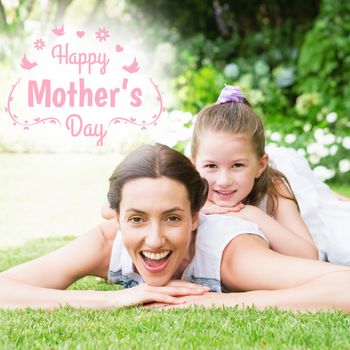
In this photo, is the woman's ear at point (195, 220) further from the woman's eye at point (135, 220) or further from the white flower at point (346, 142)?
the white flower at point (346, 142)

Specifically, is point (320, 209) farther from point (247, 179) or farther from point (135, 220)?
point (135, 220)

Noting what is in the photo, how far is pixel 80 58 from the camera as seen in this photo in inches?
452

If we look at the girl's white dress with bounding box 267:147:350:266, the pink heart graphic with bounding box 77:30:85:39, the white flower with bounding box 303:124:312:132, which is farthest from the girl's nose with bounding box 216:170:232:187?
the pink heart graphic with bounding box 77:30:85:39

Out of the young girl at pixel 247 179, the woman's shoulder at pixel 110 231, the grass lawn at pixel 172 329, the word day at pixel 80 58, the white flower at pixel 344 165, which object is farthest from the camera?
the word day at pixel 80 58

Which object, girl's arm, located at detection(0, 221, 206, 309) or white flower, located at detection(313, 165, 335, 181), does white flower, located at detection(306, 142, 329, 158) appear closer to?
white flower, located at detection(313, 165, 335, 181)

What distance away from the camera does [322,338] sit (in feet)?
9.29

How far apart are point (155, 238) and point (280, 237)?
0.93 m

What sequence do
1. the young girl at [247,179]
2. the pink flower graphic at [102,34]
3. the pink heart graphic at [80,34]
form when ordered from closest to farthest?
A: the young girl at [247,179] < the pink flower graphic at [102,34] < the pink heart graphic at [80,34]

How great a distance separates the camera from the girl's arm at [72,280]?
345cm

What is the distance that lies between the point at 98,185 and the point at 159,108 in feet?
4.76

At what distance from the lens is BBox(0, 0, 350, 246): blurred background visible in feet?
28.6

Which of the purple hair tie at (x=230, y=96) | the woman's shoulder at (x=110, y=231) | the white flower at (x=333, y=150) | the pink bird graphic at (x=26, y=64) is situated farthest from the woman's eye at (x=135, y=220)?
the pink bird graphic at (x=26, y=64)

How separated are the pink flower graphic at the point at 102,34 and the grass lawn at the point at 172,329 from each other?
9.71 metres

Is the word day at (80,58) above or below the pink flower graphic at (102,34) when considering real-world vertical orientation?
below
